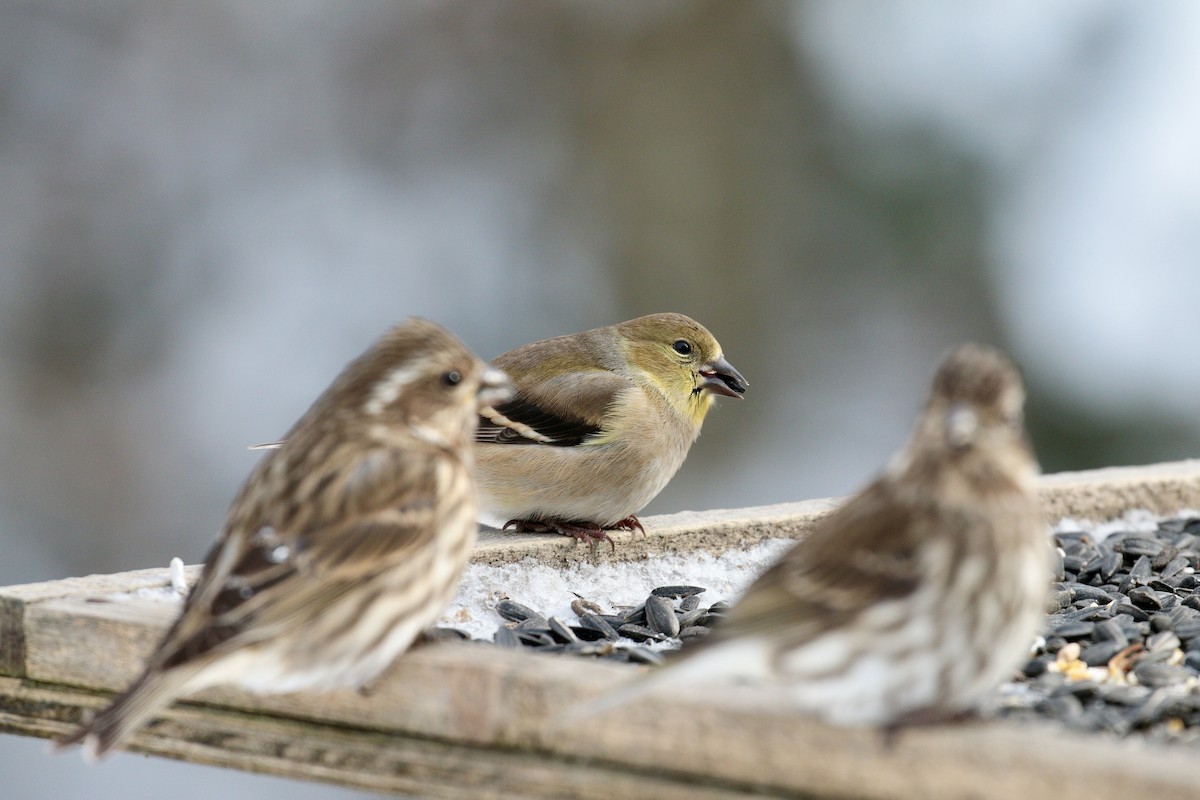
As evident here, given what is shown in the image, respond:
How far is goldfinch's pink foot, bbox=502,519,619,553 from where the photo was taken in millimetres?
5254

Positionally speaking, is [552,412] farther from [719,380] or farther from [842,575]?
[842,575]

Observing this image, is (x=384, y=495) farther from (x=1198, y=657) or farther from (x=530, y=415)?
(x=530, y=415)

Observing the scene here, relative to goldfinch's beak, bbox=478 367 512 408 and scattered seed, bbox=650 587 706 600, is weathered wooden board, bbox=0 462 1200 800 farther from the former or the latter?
scattered seed, bbox=650 587 706 600

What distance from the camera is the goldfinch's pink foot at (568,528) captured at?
5254 millimetres

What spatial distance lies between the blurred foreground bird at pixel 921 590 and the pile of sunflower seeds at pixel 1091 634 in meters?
0.72

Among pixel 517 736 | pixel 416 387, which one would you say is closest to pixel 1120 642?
pixel 517 736

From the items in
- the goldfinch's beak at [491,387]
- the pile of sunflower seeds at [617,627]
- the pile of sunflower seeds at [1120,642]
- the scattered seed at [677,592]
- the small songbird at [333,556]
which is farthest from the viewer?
the scattered seed at [677,592]

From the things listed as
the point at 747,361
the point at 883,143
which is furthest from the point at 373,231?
the point at 883,143

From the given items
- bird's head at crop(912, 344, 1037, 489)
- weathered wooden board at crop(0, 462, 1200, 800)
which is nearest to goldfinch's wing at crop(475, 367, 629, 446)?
weathered wooden board at crop(0, 462, 1200, 800)

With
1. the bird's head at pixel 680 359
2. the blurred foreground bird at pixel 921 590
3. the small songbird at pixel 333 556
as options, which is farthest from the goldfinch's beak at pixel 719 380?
the blurred foreground bird at pixel 921 590

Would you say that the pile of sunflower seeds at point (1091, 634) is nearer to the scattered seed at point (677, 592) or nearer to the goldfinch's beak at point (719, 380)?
the scattered seed at point (677, 592)

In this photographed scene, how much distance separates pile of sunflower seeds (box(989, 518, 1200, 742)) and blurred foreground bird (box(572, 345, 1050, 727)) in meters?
0.69

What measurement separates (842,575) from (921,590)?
0.49ft

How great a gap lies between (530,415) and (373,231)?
377cm
